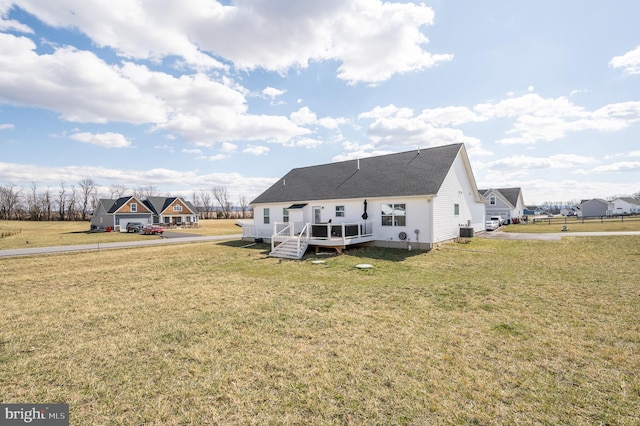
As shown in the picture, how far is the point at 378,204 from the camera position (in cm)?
1809

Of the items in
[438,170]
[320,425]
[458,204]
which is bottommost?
[320,425]

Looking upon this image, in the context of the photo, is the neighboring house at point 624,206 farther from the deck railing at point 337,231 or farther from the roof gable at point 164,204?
the roof gable at point 164,204

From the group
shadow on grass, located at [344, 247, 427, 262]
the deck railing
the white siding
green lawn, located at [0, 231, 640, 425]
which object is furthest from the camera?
the white siding

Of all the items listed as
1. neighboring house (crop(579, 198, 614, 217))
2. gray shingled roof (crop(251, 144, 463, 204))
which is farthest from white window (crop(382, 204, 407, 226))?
neighboring house (crop(579, 198, 614, 217))

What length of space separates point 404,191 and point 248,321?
12926 millimetres

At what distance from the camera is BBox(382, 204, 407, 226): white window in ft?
56.5

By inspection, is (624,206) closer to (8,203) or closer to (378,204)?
(378,204)

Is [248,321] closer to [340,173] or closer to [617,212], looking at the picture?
[340,173]

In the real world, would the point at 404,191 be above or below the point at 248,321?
above

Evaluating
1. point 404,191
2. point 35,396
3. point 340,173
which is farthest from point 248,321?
point 340,173

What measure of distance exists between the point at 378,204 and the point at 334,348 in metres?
13.5

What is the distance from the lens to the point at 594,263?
40.1ft

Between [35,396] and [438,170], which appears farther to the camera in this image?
[438,170]

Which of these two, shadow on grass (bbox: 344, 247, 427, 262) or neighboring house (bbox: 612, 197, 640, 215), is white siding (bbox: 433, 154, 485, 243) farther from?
neighboring house (bbox: 612, 197, 640, 215)
